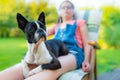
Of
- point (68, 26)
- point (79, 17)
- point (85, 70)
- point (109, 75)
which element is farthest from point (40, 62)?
point (109, 75)

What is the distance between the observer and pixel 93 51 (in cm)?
309

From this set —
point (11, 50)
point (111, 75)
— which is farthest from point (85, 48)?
point (11, 50)

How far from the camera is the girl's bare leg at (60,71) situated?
2701 millimetres

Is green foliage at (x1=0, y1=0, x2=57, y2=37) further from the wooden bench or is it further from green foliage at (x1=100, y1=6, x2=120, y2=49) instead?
the wooden bench

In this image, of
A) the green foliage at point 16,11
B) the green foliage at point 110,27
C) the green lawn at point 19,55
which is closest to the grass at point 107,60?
the green lawn at point 19,55

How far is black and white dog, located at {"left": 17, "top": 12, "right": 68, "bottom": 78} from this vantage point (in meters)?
2.59

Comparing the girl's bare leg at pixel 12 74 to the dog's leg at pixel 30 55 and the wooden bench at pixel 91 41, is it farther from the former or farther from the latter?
the wooden bench at pixel 91 41

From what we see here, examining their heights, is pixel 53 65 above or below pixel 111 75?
above

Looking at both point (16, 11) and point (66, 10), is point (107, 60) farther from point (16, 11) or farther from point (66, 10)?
point (66, 10)

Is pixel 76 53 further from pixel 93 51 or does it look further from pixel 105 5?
pixel 105 5

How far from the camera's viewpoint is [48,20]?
639 cm

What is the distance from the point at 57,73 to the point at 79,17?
884 millimetres

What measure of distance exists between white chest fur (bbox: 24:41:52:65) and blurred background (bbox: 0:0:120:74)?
3.07m

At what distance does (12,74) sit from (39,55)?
0.30 m
